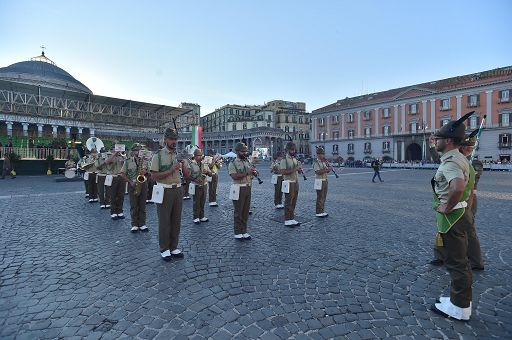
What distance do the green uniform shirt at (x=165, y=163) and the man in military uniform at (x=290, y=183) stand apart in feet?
10.9

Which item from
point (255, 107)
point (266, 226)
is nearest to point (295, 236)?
point (266, 226)

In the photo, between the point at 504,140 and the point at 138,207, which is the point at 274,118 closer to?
the point at 504,140

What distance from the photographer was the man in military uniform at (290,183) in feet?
26.5

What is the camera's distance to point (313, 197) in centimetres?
1362

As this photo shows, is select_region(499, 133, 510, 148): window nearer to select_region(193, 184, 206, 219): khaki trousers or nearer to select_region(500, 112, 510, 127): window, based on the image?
select_region(500, 112, 510, 127): window

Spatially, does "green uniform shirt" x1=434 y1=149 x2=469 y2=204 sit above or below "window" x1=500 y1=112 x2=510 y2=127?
below

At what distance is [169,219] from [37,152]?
28.9 meters

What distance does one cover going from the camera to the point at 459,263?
3.45 meters

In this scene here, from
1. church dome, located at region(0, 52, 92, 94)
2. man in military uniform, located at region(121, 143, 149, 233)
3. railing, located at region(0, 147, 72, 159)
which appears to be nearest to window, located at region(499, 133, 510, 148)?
man in military uniform, located at region(121, 143, 149, 233)

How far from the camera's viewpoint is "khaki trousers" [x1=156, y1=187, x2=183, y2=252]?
562 cm

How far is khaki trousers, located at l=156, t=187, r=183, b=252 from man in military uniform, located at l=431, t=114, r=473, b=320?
171 inches

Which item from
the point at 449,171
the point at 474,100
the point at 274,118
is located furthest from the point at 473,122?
the point at 274,118

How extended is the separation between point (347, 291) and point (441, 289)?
136cm

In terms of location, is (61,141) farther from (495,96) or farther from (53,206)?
(495,96)
